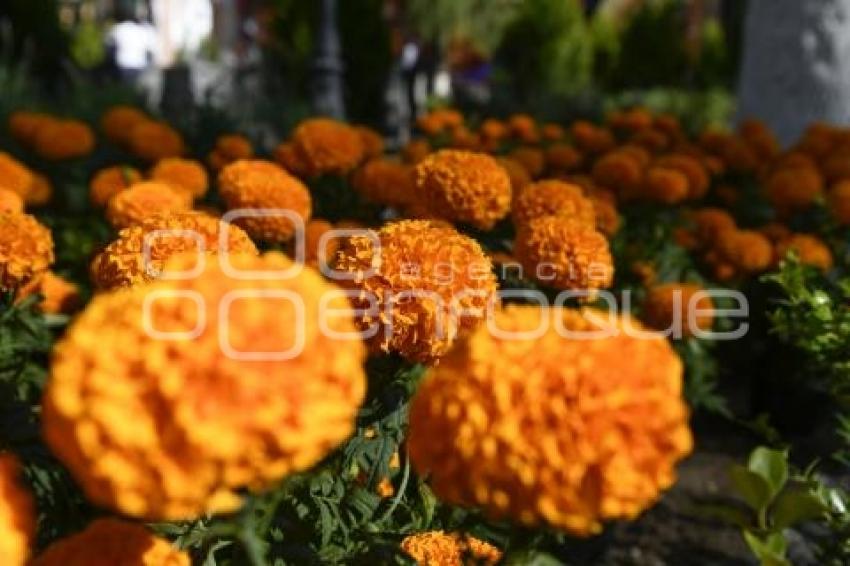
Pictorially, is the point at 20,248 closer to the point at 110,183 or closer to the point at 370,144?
the point at 110,183

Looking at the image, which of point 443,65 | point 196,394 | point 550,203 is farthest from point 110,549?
point 443,65

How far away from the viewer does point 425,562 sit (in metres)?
1.41

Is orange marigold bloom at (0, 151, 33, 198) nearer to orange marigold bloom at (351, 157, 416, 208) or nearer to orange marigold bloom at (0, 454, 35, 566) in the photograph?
orange marigold bloom at (351, 157, 416, 208)

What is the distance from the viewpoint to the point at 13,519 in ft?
3.30

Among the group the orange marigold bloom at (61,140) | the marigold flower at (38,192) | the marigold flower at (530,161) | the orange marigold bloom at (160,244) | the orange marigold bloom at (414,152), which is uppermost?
the orange marigold bloom at (61,140)

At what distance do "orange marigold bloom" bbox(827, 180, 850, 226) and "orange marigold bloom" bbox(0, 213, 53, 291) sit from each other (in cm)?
236

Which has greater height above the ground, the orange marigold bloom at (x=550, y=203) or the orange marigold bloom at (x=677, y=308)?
the orange marigold bloom at (x=550, y=203)

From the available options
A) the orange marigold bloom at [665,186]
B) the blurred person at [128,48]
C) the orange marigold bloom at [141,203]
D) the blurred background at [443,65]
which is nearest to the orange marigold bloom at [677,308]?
the orange marigold bloom at [665,186]

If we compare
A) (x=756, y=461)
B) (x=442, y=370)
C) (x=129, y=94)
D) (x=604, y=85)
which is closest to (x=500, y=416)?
(x=442, y=370)

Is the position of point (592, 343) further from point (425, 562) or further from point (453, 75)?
point (453, 75)

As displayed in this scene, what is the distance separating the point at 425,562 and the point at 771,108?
485 centimetres

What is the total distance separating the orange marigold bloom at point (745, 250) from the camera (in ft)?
10.9

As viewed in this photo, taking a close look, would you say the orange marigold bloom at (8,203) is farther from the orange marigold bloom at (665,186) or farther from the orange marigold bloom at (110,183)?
the orange marigold bloom at (665,186)

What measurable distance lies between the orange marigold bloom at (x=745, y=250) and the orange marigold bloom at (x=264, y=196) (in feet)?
5.21
